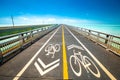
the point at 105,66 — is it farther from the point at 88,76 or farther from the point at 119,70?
the point at 88,76

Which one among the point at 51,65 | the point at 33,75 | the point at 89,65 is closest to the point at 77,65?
the point at 89,65

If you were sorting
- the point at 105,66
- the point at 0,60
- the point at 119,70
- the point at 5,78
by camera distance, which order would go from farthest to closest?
the point at 0,60 < the point at 105,66 < the point at 119,70 < the point at 5,78

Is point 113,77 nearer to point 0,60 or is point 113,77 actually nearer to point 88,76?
point 88,76

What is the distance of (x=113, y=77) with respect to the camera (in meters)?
4.20

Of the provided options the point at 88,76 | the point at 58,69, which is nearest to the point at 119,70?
the point at 88,76

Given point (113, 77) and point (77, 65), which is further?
point (77, 65)

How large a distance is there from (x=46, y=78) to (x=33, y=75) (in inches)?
25.7

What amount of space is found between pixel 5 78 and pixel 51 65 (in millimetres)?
2237

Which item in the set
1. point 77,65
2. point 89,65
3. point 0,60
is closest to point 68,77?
point 77,65

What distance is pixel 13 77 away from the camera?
4.15m

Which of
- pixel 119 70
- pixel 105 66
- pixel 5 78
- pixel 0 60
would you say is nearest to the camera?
pixel 5 78

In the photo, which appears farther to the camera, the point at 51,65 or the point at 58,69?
the point at 51,65

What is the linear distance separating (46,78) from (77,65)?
198 centimetres

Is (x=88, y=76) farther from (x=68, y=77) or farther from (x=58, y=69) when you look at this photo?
(x=58, y=69)
